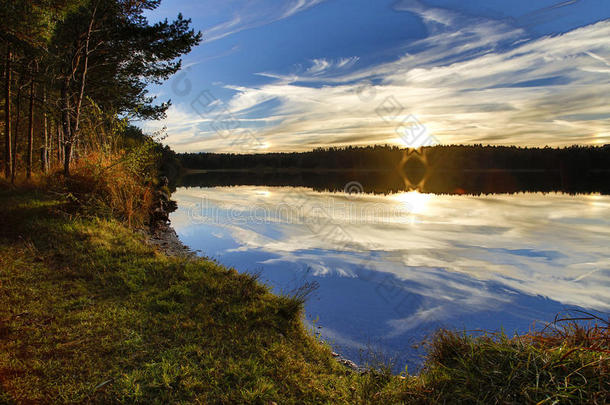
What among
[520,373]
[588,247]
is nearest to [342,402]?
[520,373]

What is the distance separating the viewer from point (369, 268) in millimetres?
7582

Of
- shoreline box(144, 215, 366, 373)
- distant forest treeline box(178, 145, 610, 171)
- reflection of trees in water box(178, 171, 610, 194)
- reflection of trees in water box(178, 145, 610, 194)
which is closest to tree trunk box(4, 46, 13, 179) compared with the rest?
shoreline box(144, 215, 366, 373)

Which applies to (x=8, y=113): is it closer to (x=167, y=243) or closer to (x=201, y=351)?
(x=167, y=243)

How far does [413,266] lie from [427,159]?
95.0m

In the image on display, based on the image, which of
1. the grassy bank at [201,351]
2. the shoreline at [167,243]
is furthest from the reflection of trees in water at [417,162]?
the grassy bank at [201,351]

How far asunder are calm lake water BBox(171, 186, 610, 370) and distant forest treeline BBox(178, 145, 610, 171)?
77136 millimetres

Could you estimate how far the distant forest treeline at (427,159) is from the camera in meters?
73.0

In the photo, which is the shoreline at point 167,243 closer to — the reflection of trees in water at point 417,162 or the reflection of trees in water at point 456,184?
the reflection of trees in water at point 456,184

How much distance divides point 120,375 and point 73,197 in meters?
6.29

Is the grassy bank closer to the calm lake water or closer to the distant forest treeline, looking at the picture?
the calm lake water

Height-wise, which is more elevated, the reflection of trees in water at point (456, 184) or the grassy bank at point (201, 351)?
the reflection of trees in water at point (456, 184)

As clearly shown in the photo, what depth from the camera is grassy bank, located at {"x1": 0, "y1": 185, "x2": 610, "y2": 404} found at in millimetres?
2193

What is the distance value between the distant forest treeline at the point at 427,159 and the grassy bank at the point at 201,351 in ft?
305

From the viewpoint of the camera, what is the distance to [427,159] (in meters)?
94.2
